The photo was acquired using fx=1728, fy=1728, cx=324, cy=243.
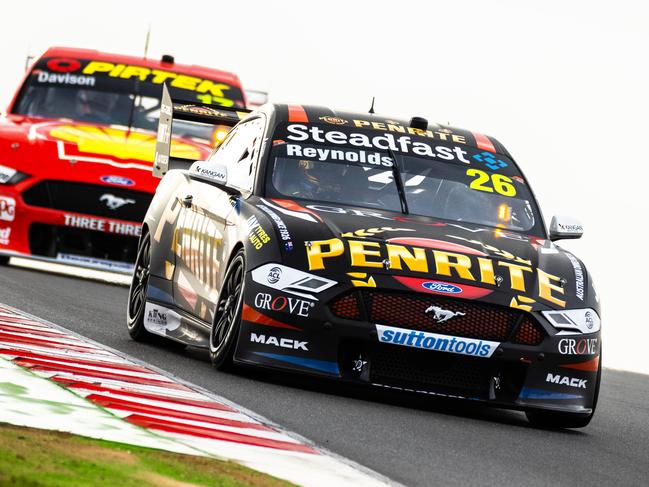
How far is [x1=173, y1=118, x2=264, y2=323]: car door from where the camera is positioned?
9.09m

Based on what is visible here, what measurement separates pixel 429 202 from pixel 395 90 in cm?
3808

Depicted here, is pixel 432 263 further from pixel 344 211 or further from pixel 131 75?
pixel 131 75

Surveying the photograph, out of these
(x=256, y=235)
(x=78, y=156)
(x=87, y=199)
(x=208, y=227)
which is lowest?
(x=87, y=199)

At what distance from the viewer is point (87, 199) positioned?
50.5 feet

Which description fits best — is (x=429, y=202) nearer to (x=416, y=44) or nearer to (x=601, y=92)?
(x=601, y=92)

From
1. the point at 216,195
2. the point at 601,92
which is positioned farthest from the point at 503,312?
the point at 601,92

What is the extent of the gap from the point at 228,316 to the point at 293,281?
1.94 feet

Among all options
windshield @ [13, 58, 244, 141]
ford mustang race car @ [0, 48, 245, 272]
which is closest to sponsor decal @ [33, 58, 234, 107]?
windshield @ [13, 58, 244, 141]

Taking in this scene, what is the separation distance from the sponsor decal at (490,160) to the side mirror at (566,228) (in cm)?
58

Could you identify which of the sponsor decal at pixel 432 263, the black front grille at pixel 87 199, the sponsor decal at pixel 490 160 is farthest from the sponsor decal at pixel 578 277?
the black front grille at pixel 87 199

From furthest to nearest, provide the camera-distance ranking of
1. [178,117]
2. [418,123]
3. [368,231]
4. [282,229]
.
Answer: [178,117] → [418,123] → [368,231] → [282,229]

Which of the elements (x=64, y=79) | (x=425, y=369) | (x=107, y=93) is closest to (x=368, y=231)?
(x=425, y=369)

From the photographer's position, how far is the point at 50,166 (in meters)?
15.3

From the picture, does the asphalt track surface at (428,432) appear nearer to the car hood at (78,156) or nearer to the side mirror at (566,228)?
the side mirror at (566,228)
